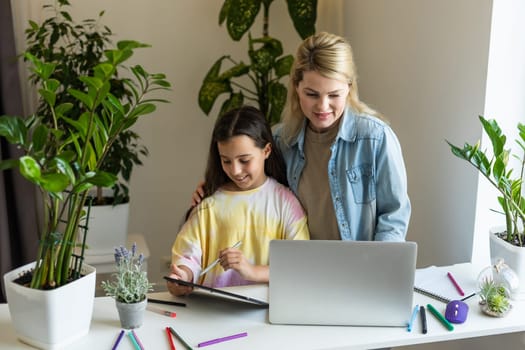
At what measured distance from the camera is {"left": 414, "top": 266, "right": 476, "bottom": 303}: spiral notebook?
141cm

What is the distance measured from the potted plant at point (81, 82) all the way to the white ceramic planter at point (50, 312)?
3.59 feet

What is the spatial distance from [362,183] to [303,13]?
1.17 metres

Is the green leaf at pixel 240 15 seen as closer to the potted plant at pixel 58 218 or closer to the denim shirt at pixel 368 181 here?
the denim shirt at pixel 368 181

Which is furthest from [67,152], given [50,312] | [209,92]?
[209,92]

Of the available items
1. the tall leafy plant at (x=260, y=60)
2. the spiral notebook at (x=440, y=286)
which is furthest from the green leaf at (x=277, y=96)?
the spiral notebook at (x=440, y=286)

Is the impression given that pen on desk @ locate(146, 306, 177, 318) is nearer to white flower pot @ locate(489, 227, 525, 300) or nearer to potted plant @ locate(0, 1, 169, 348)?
potted plant @ locate(0, 1, 169, 348)

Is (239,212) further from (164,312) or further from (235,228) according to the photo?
(164,312)

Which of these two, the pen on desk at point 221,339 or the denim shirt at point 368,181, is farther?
the denim shirt at point 368,181

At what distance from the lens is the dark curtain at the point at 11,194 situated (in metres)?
2.29

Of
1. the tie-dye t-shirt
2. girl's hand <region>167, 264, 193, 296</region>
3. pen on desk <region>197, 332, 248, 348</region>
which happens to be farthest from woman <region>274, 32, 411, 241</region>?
pen on desk <region>197, 332, 248, 348</region>

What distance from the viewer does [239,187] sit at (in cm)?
161

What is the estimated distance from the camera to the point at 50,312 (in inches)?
43.8

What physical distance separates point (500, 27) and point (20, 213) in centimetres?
200

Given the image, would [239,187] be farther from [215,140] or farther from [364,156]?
[364,156]
